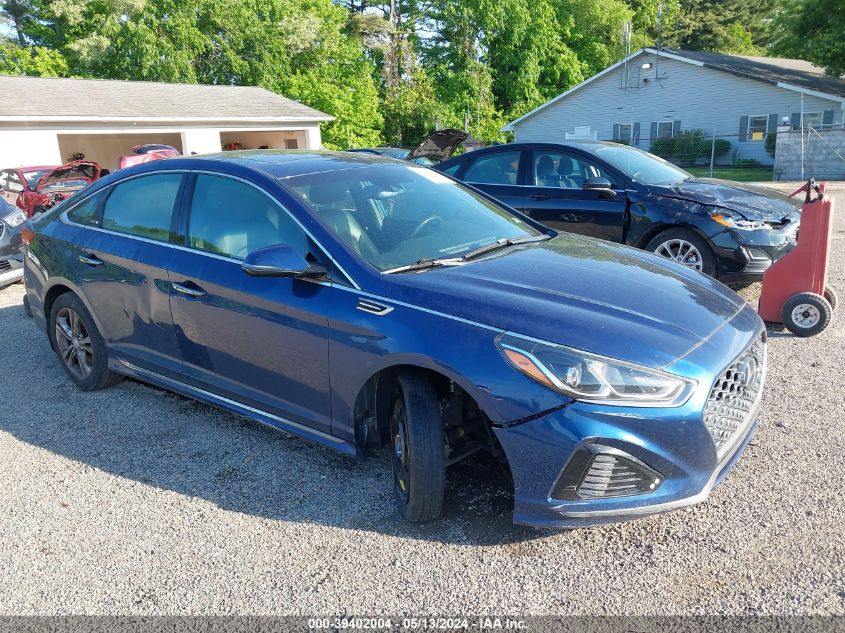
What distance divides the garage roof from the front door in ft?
69.0

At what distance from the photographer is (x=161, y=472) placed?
3.64 metres

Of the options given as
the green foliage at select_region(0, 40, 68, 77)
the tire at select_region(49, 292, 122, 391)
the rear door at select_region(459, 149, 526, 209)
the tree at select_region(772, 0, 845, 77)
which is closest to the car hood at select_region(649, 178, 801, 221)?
the rear door at select_region(459, 149, 526, 209)

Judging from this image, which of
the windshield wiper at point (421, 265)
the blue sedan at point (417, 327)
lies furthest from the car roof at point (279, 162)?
the windshield wiper at point (421, 265)

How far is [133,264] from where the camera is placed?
409cm

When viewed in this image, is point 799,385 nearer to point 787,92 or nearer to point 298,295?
point 298,295

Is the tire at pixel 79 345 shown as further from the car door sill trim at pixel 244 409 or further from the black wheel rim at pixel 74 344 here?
the car door sill trim at pixel 244 409

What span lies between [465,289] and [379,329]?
43 centimetres

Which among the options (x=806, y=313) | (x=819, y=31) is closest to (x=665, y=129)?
(x=819, y=31)

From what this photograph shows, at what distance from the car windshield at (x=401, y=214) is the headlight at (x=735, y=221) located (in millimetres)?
2814

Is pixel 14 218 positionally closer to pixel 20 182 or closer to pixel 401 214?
pixel 20 182

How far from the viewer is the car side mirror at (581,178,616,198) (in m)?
6.66

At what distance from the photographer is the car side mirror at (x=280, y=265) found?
3131mm

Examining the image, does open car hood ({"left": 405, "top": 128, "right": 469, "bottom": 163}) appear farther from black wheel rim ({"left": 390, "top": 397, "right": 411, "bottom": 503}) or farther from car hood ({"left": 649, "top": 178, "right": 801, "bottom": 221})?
black wheel rim ({"left": 390, "top": 397, "right": 411, "bottom": 503})

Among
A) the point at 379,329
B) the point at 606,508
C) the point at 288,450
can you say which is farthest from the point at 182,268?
the point at 606,508
